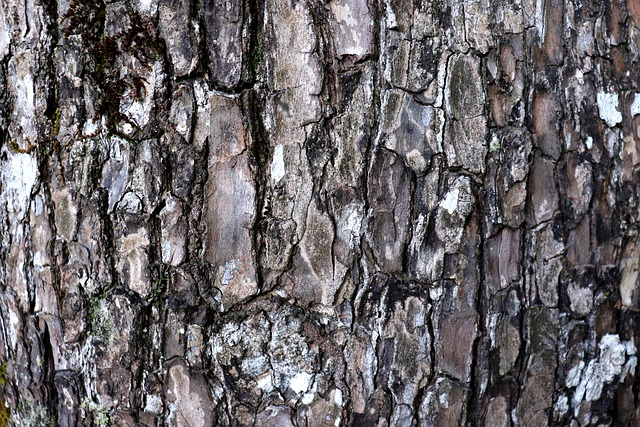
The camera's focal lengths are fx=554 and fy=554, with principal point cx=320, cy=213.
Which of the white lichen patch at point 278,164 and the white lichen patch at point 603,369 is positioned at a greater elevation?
the white lichen patch at point 278,164

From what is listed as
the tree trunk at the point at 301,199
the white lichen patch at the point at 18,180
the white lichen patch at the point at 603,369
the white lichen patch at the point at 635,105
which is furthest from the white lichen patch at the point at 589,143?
the white lichen patch at the point at 18,180

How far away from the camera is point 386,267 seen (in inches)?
46.9

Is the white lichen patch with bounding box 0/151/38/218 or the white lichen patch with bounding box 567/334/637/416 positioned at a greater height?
the white lichen patch with bounding box 0/151/38/218

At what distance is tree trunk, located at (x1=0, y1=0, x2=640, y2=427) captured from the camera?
3.77 ft

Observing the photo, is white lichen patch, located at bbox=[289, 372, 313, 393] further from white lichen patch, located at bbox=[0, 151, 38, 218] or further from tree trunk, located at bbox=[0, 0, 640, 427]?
white lichen patch, located at bbox=[0, 151, 38, 218]

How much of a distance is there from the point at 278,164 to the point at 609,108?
0.81 meters

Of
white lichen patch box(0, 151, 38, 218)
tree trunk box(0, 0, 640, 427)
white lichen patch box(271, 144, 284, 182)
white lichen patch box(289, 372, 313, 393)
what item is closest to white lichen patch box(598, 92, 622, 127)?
tree trunk box(0, 0, 640, 427)

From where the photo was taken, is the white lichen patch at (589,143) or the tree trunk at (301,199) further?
the white lichen patch at (589,143)

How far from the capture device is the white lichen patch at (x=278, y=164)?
1164 millimetres

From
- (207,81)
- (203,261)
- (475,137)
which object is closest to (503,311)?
(475,137)

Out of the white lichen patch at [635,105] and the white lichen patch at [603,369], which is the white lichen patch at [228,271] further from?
the white lichen patch at [635,105]

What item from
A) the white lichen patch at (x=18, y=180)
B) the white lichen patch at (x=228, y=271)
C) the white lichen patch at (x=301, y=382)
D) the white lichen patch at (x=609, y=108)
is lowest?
the white lichen patch at (x=301, y=382)

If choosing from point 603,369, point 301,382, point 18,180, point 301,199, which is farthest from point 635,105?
point 18,180

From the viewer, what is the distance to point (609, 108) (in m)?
1.32
